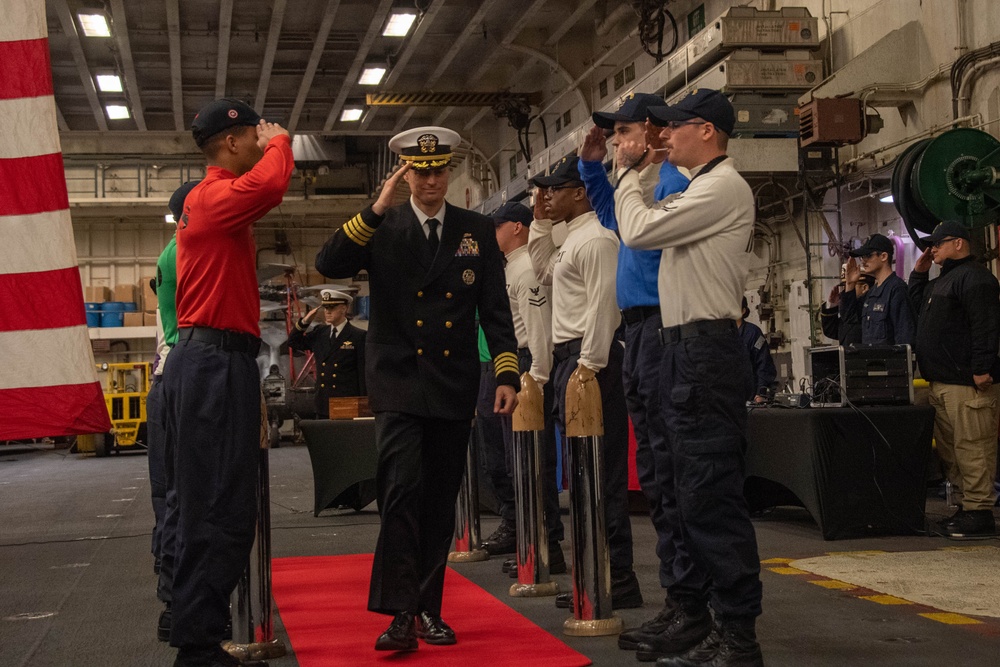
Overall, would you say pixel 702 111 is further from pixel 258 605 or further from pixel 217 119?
pixel 258 605

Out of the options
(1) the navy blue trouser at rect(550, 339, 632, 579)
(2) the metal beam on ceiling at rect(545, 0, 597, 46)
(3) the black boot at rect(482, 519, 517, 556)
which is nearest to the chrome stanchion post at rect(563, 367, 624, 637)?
(1) the navy blue trouser at rect(550, 339, 632, 579)

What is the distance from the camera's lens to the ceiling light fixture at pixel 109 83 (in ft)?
59.3

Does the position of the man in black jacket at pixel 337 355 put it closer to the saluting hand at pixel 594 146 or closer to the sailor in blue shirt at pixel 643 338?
the saluting hand at pixel 594 146

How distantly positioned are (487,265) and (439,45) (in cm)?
1417

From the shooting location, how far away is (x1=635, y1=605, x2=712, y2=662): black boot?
337cm

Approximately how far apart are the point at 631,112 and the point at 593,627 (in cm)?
181

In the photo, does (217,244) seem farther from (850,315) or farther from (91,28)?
(91,28)

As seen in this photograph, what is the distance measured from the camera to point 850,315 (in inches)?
337

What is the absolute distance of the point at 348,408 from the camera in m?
7.93

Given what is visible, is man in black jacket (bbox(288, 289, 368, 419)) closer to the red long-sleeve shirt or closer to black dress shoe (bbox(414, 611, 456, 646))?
black dress shoe (bbox(414, 611, 456, 646))

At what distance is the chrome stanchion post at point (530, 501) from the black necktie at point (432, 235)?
106 cm

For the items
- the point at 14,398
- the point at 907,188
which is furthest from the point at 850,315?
the point at 14,398

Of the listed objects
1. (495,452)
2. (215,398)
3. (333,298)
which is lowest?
(495,452)

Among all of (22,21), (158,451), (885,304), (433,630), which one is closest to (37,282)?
(22,21)
